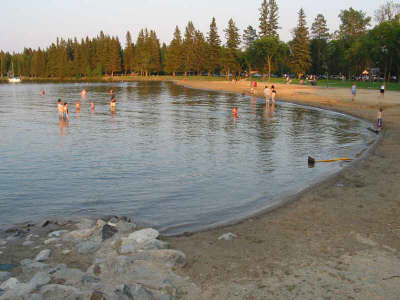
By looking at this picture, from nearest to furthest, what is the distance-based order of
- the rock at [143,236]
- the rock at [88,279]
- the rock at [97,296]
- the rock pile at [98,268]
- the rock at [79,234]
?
the rock at [97,296], the rock pile at [98,268], the rock at [88,279], the rock at [143,236], the rock at [79,234]

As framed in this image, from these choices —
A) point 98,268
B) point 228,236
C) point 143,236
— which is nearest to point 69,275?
point 98,268

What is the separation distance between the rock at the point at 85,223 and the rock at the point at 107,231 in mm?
837

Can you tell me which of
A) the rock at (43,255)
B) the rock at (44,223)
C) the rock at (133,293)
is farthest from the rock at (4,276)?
the rock at (44,223)

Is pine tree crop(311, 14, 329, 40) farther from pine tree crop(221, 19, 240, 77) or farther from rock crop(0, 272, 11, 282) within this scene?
rock crop(0, 272, 11, 282)

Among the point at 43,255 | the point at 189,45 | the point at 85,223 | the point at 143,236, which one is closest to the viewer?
the point at 43,255

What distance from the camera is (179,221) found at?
34.7 ft

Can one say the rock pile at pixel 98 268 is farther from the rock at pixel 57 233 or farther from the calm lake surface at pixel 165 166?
the calm lake surface at pixel 165 166

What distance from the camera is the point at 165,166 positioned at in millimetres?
17109

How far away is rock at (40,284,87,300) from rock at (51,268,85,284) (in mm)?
360

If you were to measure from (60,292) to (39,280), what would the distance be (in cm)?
68

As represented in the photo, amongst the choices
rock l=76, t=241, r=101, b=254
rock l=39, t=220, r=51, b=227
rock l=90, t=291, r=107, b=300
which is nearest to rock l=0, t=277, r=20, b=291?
rock l=90, t=291, r=107, b=300

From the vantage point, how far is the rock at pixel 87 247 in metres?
8.15

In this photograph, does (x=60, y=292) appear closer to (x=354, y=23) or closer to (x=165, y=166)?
(x=165, y=166)

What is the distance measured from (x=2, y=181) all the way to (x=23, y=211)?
3964 mm
